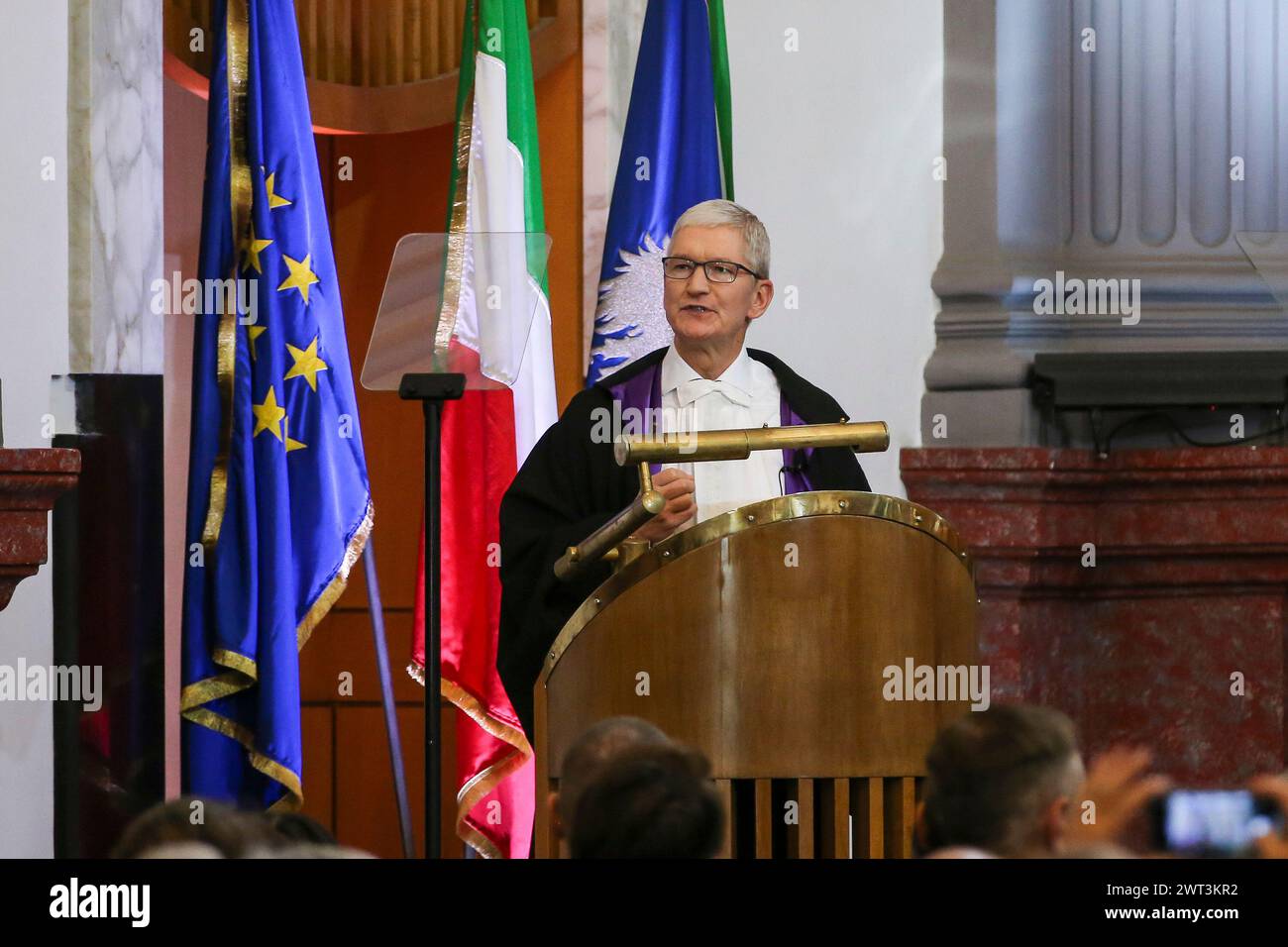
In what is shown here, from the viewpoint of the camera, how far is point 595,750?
1890 mm

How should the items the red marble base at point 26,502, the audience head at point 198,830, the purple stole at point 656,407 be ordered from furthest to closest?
the red marble base at point 26,502 → the purple stole at point 656,407 → the audience head at point 198,830

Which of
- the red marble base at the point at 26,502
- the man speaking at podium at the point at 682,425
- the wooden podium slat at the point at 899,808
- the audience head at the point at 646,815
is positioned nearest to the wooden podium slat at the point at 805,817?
the wooden podium slat at the point at 899,808

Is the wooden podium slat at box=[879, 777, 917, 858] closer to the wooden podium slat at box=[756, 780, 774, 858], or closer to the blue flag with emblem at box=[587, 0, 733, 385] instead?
the wooden podium slat at box=[756, 780, 774, 858]

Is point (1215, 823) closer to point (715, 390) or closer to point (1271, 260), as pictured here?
point (715, 390)

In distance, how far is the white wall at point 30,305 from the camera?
14.4ft

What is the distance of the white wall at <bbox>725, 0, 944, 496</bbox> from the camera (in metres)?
5.04

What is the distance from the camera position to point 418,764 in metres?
5.71

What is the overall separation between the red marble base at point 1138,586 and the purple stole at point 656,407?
50.2 inches

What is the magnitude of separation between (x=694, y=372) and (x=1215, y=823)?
6.58 feet

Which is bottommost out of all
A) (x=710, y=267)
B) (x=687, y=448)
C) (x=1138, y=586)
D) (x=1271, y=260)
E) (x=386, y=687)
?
(x=386, y=687)

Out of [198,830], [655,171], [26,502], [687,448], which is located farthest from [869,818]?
[655,171]

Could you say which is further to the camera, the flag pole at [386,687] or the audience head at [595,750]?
the flag pole at [386,687]

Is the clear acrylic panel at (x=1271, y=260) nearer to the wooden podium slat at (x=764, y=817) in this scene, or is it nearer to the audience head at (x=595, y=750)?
the wooden podium slat at (x=764, y=817)
